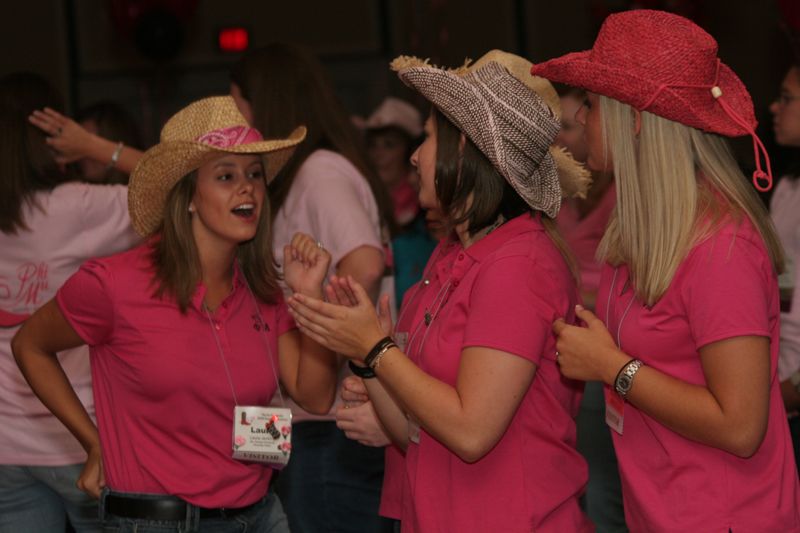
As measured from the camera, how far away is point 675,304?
2043 mm

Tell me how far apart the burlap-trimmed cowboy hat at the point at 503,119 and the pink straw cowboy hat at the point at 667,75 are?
127 mm

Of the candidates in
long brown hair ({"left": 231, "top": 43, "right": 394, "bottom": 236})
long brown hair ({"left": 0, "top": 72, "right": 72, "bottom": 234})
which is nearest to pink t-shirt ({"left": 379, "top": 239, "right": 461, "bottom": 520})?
long brown hair ({"left": 231, "top": 43, "right": 394, "bottom": 236})

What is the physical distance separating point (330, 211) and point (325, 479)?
0.75 m

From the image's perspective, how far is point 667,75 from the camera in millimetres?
2102

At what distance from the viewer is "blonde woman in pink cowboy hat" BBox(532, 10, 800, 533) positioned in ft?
6.45

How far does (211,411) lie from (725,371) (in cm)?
121

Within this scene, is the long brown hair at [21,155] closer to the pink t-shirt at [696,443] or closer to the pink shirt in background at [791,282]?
the pink t-shirt at [696,443]

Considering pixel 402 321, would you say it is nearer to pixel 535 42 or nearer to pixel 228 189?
pixel 228 189

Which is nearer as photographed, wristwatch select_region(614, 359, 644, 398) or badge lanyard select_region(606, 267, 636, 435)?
wristwatch select_region(614, 359, 644, 398)

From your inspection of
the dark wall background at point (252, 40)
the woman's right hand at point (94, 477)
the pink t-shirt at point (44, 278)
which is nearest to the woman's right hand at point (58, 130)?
the pink t-shirt at point (44, 278)

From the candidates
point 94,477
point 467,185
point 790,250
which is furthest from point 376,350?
point 790,250

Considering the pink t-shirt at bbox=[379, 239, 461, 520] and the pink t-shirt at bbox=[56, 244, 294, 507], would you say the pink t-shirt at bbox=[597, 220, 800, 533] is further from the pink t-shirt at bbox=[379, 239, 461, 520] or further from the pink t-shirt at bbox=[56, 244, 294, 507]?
the pink t-shirt at bbox=[56, 244, 294, 507]

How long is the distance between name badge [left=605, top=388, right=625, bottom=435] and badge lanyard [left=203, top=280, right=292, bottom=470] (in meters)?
0.77

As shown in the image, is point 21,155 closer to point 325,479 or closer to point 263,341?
point 263,341
